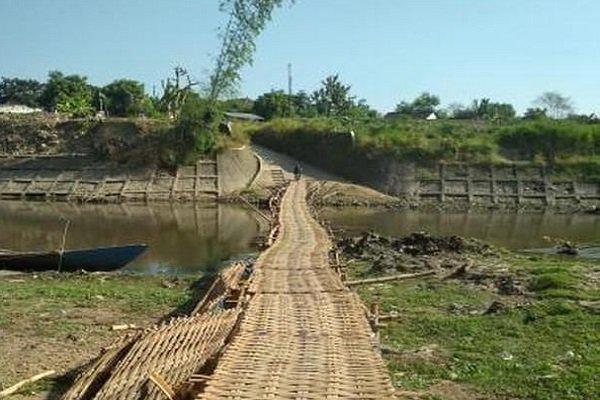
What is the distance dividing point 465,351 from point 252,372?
13.8ft

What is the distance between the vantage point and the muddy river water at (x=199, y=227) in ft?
74.8

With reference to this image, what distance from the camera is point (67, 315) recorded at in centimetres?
1234

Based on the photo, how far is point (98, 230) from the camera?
2809 cm

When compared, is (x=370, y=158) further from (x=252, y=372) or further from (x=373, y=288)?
(x=252, y=372)

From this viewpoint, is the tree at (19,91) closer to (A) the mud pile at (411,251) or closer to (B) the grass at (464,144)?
(B) the grass at (464,144)

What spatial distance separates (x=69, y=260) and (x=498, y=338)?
1089 centimetres

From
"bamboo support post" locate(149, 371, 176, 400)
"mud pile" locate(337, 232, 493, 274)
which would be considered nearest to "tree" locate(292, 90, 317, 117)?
"mud pile" locate(337, 232, 493, 274)

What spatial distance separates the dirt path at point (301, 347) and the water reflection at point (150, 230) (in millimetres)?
8891

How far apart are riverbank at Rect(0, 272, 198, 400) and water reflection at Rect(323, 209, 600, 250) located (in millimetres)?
12602

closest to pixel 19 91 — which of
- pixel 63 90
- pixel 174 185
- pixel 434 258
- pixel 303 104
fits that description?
pixel 63 90

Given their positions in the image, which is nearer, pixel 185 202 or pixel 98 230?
pixel 98 230

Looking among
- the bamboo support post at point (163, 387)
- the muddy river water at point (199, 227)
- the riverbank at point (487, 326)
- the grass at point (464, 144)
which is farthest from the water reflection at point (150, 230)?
the bamboo support post at point (163, 387)

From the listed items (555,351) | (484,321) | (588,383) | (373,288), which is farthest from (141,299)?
(588,383)

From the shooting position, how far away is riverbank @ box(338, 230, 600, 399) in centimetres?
823
